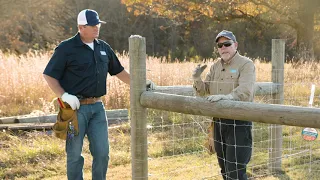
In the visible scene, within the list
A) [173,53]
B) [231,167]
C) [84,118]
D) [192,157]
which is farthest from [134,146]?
[173,53]

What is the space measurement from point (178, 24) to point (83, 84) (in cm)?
1829

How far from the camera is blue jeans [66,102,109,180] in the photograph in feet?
12.1

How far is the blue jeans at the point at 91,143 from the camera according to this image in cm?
368

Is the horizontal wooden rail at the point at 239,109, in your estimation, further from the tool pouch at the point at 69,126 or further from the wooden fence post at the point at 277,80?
the wooden fence post at the point at 277,80

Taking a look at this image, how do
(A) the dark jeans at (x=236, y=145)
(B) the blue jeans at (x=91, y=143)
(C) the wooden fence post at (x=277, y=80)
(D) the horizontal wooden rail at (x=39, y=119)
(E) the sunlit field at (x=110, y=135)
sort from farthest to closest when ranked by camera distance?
(D) the horizontal wooden rail at (x=39, y=119) → (E) the sunlit field at (x=110, y=135) → (C) the wooden fence post at (x=277, y=80) → (B) the blue jeans at (x=91, y=143) → (A) the dark jeans at (x=236, y=145)

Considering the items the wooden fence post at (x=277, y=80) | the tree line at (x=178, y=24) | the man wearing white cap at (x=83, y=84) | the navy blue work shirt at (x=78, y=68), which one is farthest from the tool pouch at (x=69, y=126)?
the tree line at (x=178, y=24)

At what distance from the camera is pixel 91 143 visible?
3.77m

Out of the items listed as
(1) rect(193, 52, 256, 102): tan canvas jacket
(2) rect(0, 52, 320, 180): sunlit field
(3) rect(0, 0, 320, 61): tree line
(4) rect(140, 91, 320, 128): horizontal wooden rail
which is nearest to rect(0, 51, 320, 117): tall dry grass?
(2) rect(0, 52, 320, 180): sunlit field

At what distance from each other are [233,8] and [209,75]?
14228 mm

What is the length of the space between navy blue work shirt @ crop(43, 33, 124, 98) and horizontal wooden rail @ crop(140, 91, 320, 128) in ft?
1.84

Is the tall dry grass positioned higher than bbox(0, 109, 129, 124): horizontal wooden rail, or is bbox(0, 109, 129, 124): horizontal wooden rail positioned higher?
the tall dry grass

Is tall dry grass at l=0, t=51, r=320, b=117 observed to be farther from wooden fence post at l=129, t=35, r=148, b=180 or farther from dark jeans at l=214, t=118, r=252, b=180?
dark jeans at l=214, t=118, r=252, b=180

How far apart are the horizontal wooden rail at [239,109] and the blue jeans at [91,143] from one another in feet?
1.89

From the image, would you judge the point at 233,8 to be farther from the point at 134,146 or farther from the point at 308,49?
the point at 134,146
